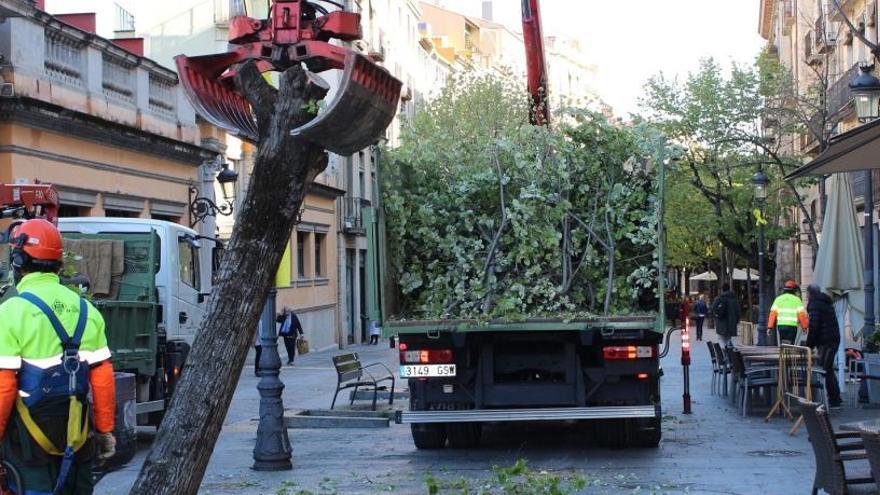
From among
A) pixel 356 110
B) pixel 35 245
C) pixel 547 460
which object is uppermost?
pixel 356 110

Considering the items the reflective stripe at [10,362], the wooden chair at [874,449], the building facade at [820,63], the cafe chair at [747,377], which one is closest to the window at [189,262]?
the cafe chair at [747,377]

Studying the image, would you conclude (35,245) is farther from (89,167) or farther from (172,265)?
(89,167)

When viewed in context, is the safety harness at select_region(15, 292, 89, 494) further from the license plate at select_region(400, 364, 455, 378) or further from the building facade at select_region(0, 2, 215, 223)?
the building facade at select_region(0, 2, 215, 223)

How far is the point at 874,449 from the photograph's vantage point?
662cm

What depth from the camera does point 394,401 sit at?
18766 millimetres

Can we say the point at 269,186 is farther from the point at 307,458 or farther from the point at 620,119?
the point at 620,119

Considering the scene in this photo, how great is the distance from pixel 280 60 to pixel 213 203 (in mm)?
18502

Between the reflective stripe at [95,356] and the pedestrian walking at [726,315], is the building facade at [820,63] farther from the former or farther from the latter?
the reflective stripe at [95,356]

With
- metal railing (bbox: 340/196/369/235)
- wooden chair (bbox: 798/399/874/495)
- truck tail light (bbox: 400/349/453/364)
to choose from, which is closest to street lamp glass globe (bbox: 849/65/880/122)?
truck tail light (bbox: 400/349/453/364)

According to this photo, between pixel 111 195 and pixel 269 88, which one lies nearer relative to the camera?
pixel 269 88

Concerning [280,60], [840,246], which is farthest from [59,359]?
[840,246]

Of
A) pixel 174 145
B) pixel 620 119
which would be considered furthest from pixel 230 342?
pixel 174 145

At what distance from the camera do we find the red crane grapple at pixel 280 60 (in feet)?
23.4

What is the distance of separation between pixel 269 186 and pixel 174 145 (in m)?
19.8
